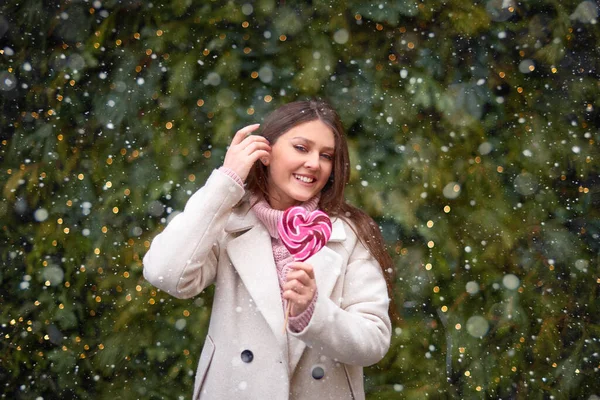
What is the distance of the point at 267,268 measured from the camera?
1.87 meters

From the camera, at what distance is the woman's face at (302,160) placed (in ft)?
6.28

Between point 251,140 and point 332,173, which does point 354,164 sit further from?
point 251,140

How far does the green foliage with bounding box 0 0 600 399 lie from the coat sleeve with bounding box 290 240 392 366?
988 millimetres

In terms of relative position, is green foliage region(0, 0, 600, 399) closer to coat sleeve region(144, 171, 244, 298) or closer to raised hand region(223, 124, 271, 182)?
raised hand region(223, 124, 271, 182)

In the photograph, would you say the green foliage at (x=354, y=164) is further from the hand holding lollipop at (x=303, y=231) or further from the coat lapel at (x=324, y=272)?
the hand holding lollipop at (x=303, y=231)

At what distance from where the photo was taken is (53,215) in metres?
3.01

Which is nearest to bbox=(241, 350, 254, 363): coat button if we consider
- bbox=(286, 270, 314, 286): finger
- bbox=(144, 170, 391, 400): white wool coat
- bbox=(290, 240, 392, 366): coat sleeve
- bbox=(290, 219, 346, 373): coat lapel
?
bbox=(144, 170, 391, 400): white wool coat

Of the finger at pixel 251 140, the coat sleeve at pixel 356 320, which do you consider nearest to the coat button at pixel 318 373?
the coat sleeve at pixel 356 320

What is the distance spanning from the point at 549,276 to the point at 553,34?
1023mm

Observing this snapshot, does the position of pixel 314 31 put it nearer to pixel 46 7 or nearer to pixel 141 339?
pixel 46 7

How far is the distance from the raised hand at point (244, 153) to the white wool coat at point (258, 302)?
5cm

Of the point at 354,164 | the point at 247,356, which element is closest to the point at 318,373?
the point at 247,356

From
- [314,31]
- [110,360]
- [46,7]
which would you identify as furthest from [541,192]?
[46,7]

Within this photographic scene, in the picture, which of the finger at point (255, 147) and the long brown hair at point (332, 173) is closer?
the finger at point (255, 147)
